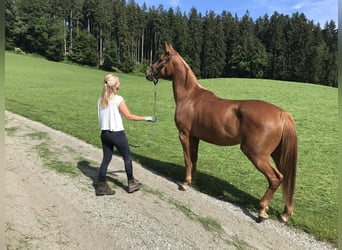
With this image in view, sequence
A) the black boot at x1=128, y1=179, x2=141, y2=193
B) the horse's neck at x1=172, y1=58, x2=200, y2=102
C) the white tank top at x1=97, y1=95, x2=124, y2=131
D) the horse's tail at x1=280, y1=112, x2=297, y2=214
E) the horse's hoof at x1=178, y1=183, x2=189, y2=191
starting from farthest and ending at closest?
the horse's neck at x1=172, y1=58, x2=200, y2=102 < the horse's hoof at x1=178, y1=183, x2=189, y2=191 < the black boot at x1=128, y1=179, x2=141, y2=193 < the white tank top at x1=97, y1=95, x2=124, y2=131 < the horse's tail at x1=280, y1=112, x2=297, y2=214

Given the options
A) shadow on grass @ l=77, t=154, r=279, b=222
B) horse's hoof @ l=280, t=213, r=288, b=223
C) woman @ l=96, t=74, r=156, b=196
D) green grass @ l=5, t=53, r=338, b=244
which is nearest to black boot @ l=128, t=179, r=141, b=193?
woman @ l=96, t=74, r=156, b=196

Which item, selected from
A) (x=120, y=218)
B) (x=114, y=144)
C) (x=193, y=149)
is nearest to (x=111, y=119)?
(x=114, y=144)

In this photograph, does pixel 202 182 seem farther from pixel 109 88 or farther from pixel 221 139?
pixel 109 88

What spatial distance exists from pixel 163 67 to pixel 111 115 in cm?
173

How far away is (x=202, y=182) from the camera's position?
701 centimetres

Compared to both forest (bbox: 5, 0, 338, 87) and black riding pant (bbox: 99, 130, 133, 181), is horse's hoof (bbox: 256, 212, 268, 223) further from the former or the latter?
forest (bbox: 5, 0, 338, 87)

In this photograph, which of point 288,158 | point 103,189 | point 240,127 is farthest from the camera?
point 103,189

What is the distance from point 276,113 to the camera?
5.18m

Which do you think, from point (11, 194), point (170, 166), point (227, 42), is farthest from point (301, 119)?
point (227, 42)

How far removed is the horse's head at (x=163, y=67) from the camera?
258 inches

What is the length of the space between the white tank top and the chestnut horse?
4.44ft

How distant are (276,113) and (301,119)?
1237 cm

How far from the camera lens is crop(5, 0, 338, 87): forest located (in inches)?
2675

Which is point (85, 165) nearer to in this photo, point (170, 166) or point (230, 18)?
point (170, 166)
